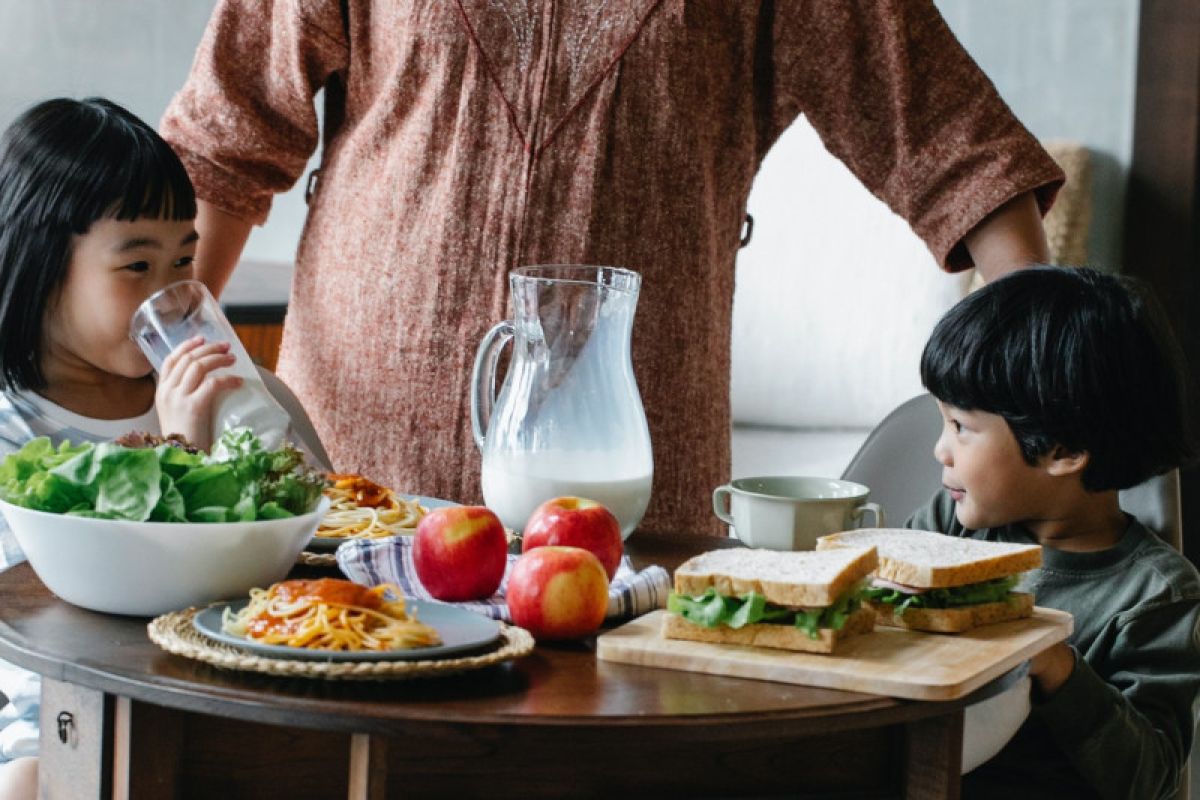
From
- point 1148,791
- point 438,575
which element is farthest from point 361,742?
point 1148,791

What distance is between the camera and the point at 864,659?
107 centimetres

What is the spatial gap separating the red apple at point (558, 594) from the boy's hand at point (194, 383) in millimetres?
491

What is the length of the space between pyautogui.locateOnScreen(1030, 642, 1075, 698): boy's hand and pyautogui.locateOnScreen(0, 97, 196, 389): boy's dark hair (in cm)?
109

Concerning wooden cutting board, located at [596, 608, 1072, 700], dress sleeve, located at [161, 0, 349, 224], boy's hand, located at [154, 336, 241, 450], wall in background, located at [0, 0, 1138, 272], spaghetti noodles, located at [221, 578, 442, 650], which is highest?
wall in background, located at [0, 0, 1138, 272]

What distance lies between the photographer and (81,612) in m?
1.14

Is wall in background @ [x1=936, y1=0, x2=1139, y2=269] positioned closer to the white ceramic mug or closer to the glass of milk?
the white ceramic mug

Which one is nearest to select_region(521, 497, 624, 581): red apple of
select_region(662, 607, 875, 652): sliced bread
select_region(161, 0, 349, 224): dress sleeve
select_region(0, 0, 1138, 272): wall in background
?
select_region(662, 607, 875, 652): sliced bread

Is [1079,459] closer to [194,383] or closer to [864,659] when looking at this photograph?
[864,659]

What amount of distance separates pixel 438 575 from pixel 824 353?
90.9 inches

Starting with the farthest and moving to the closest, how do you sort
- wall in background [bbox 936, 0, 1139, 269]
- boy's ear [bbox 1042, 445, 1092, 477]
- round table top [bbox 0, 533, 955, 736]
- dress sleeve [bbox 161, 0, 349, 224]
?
wall in background [bbox 936, 0, 1139, 269] < dress sleeve [bbox 161, 0, 349, 224] < boy's ear [bbox 1042, 445, 1092, 477] < round table top [bbox 0, 533, 955, 736]

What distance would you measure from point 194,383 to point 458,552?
449 millimetres

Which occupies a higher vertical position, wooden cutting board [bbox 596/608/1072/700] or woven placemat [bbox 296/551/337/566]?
woven placemat [bbox 296/551/337/566]

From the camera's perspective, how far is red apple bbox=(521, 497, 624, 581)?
121 cm

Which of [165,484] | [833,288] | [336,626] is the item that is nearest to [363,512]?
[165,484]
